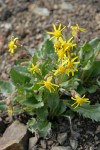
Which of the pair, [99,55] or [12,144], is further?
[99,55]

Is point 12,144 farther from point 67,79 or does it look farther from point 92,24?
point 92,24

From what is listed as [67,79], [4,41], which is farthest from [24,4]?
[67,79]

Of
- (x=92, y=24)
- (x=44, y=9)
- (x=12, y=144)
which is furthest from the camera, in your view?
(x=44, y=9)

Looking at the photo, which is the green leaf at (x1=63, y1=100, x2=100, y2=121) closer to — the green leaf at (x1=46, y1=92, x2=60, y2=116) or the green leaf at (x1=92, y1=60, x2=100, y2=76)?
the green leaf at (x1=46, y1=92, x2=60, y2=116)

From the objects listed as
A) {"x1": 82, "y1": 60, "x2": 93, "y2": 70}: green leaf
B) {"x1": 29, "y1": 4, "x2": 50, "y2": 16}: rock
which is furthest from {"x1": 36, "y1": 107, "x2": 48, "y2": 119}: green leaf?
{"x1": 29, "y1": 4, "x2": 50, "y2": 16}: rock

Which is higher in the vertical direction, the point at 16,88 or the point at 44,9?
the point at 44,9

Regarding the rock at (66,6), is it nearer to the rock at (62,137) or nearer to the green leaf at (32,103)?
the green leaf at (32,103)

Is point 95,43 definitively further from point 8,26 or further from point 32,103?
point 8,26
